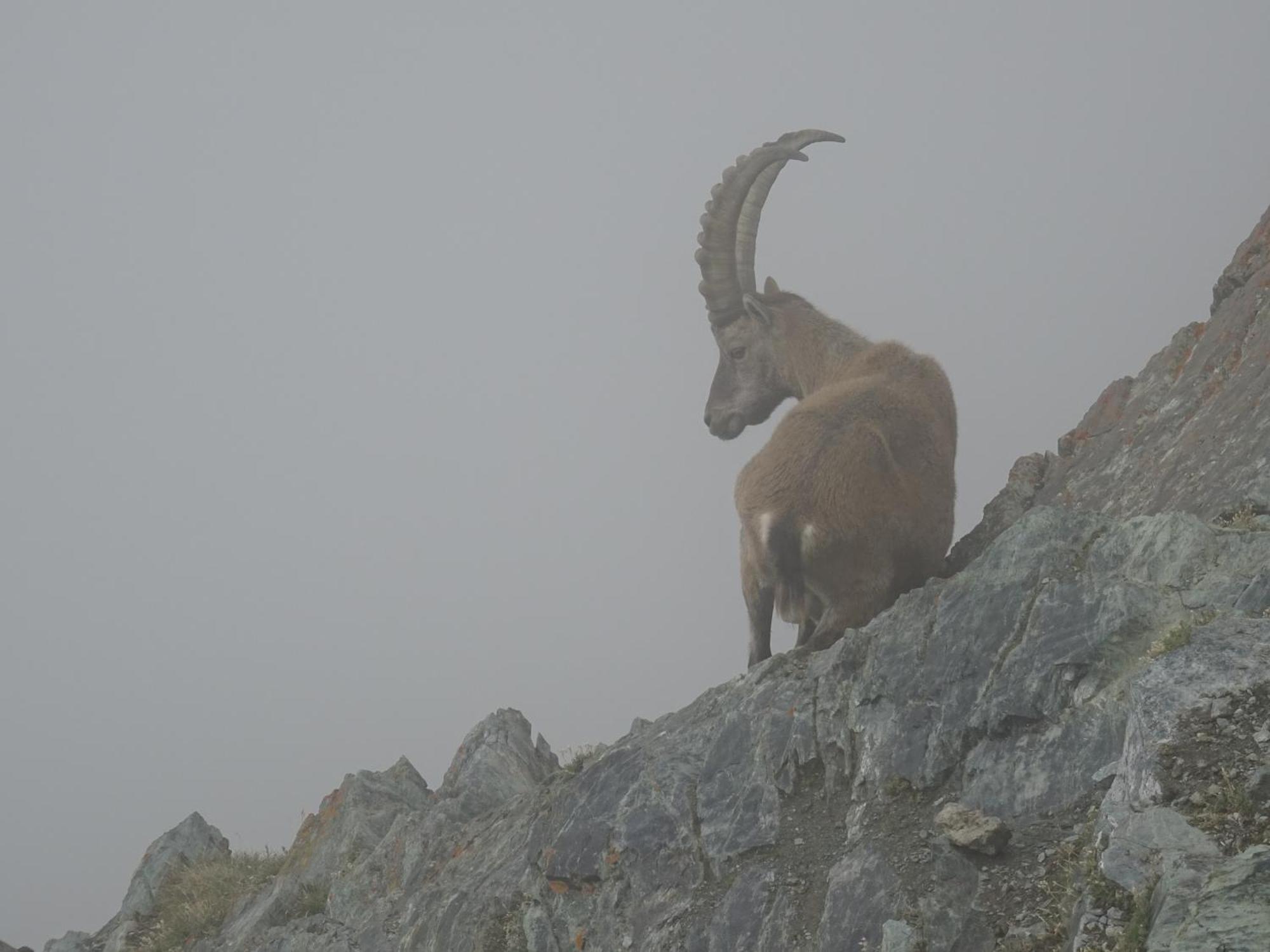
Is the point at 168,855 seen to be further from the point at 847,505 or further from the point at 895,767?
the point at 895,767

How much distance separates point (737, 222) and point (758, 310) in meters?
0.98

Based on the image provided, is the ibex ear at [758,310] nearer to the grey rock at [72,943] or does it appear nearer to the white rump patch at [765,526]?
the white rump patch at [765,526]

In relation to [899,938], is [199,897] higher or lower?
higher

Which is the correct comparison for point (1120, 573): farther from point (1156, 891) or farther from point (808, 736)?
point (1156, 891)

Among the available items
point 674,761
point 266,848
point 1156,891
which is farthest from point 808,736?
point 266,848

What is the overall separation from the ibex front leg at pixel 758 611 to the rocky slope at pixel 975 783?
29.2 inches

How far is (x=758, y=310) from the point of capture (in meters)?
13.4

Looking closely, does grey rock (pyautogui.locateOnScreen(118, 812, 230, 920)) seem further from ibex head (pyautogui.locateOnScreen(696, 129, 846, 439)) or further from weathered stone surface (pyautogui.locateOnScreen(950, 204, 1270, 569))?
weathered stone surface (pyautogui.locateOnScreen(950, 204, 1270, 569))

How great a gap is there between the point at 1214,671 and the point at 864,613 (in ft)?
14.4

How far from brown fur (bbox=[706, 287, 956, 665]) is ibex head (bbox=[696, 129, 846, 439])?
2794 millimetres

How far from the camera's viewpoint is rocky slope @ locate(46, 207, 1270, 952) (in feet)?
15.3

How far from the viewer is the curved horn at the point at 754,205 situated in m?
13.0

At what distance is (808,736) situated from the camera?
7.60m

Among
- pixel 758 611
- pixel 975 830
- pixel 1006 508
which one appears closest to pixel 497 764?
pixel 758 611
